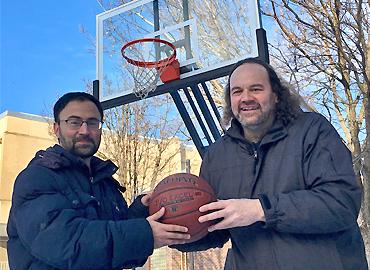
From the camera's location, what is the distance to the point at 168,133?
590 inches

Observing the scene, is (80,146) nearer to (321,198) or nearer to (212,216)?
(212,216)

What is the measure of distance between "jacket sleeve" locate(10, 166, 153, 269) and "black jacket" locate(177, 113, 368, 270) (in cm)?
59

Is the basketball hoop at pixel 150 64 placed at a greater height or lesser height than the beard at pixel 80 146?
greater

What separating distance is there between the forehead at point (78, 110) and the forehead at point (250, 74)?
3.24 ft

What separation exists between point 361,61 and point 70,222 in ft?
28.9

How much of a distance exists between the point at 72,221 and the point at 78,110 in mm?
920

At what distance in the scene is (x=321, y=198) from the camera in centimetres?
232

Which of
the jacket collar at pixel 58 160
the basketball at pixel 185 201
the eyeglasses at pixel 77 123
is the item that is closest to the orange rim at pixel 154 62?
the eyeglasses at pixel 77 123

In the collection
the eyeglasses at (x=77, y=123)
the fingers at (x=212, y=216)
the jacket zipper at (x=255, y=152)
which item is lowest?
the fingers at (x=212, y=216)

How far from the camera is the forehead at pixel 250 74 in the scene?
9.21ft

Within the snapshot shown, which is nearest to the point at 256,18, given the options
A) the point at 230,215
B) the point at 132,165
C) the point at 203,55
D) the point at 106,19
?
the point at 203,55

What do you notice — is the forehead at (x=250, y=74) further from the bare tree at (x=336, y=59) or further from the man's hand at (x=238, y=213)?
the bare tree at (x=336, y=59)

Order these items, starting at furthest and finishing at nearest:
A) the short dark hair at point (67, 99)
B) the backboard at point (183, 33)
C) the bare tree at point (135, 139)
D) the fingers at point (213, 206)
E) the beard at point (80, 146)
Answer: the bare tree at point (135, 139) < the backboard at point (183, 33) < the short dark hair at point (67, 99) < the beard at point (80, 146) < the fingers at point (213, 206)

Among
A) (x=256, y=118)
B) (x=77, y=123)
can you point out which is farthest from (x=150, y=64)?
(x=256, y=118)
